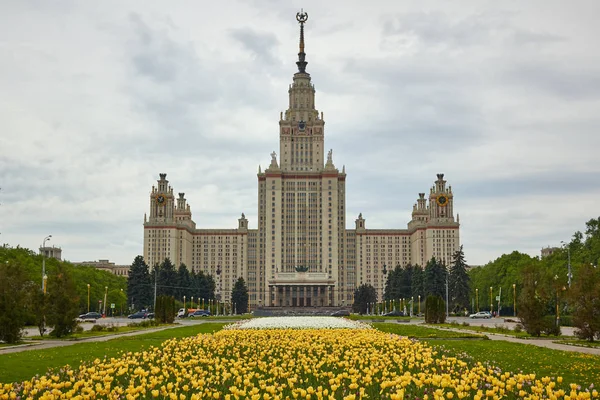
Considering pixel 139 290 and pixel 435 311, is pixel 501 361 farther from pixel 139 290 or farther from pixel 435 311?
pixel 139 290

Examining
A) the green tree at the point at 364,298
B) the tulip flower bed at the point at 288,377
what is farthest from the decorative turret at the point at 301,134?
the tulip flower bed at the point at 288,377

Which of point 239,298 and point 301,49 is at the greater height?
point 301,49

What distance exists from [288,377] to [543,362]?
10681mm

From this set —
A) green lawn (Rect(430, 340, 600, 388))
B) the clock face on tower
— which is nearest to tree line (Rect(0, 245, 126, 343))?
green lawn (Rect(430, 340, 600, 388))

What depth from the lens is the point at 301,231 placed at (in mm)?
182125

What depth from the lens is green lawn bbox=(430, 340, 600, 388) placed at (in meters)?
19.3

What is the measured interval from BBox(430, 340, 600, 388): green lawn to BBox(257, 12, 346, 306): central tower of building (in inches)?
5925

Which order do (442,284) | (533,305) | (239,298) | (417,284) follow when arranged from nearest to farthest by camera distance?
(533,305) < (442,284) < (417,284) < (239,298)

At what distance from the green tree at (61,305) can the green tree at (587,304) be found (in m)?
28.5

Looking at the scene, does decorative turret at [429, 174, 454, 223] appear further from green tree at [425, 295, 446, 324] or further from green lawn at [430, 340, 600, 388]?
green lawn at [430, 340, 600, 388]

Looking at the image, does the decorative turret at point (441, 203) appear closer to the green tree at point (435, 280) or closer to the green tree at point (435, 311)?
Answer: the green tree at point (435, 280)

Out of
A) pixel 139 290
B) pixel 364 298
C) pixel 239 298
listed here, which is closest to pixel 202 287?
pixel 239 298

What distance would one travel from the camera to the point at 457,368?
19109 mm

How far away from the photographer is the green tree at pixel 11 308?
3509 cm
